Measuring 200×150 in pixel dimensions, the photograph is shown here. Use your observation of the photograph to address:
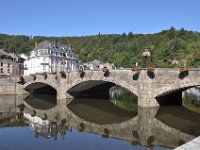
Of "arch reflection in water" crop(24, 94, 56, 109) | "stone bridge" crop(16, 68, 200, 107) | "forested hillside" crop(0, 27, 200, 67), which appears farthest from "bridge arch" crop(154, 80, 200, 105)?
"forested hillside" crop(0, 27, 200, 67)

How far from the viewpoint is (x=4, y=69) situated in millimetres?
78062

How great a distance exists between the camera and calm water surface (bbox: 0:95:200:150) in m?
21.0

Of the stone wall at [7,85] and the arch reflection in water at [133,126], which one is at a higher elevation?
the stone wall at [7,85]

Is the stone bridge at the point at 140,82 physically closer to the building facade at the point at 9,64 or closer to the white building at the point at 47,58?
the white building at the point at 47,58

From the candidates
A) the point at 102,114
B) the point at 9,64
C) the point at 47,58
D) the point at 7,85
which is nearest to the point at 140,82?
the point at 102,114

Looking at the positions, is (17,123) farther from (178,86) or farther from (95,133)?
(178,86)

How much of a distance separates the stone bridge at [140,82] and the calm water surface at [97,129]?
2.30 metres

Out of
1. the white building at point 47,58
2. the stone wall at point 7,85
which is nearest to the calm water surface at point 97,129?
the stone wall at point 7,85

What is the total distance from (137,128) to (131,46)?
393 ft

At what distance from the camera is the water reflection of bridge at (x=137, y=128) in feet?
72.1

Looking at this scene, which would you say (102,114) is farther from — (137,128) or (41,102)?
(41,102)

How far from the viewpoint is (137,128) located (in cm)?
2644

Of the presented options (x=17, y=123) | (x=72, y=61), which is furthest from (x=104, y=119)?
(x=72, y=61)

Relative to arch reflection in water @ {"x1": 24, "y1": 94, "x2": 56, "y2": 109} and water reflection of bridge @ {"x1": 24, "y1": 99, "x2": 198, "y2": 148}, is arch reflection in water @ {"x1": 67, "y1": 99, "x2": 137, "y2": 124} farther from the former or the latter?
arch reflection in water @ {"x1": 24, "y1": 94, "x2": 56, "y2": 109}
